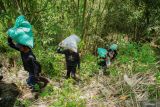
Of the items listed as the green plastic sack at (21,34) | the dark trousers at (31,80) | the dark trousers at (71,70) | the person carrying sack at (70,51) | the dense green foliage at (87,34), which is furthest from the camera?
the dark trousers at (71,70)

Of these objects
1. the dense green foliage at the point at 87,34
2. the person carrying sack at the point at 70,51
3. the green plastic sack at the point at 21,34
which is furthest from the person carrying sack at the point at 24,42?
the person carrying sack at the point at 70,51

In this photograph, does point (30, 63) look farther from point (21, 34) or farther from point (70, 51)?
point (70, 51)

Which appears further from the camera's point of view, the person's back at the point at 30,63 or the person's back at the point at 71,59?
the person's back at the point at 71,59

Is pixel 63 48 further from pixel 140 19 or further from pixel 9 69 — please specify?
pixel 140 19

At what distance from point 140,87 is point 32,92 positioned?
2.10m

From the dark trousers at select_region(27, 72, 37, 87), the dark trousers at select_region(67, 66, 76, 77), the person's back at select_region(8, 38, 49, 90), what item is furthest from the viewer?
the dark trousers at select_region(67, 66, 76, 77)

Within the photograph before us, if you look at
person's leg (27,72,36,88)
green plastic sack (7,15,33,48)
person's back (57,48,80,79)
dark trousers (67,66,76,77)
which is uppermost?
green plastic sack (7,15,33,48)

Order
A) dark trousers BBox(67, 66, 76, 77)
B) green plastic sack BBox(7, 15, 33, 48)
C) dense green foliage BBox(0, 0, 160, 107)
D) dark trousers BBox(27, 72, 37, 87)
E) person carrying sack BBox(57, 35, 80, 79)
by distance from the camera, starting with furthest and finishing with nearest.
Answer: dark trousers BBox(67, 66, 76, 77), person carrying sack BBox(57, 35, 80, 79), dense green foliage BBox(0, 0, 160, 107), dark trousers BBox(27, 72, 37, 87), green plastic sack BBox(7, 15, 33, 48)

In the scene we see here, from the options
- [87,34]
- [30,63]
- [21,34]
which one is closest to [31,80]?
[30,63]

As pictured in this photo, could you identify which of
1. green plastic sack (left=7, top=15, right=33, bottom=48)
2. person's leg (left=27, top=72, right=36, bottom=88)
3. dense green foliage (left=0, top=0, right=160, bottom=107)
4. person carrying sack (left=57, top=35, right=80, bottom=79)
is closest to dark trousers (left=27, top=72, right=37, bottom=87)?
person's leg (left=27, top=72, right=36, bottom=88)

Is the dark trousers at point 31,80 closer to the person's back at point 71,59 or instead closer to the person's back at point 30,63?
the person's back at point 30,63

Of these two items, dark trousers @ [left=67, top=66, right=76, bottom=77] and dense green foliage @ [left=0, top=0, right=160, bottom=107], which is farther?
dark trousers @ [left=67, top=66, right=76, bottom=77]

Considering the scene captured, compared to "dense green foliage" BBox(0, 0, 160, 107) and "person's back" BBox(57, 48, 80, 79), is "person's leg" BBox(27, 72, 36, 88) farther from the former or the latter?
"person's back" BBox(57, 48, 80, 79)

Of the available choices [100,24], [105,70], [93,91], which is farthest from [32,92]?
[100,24]
